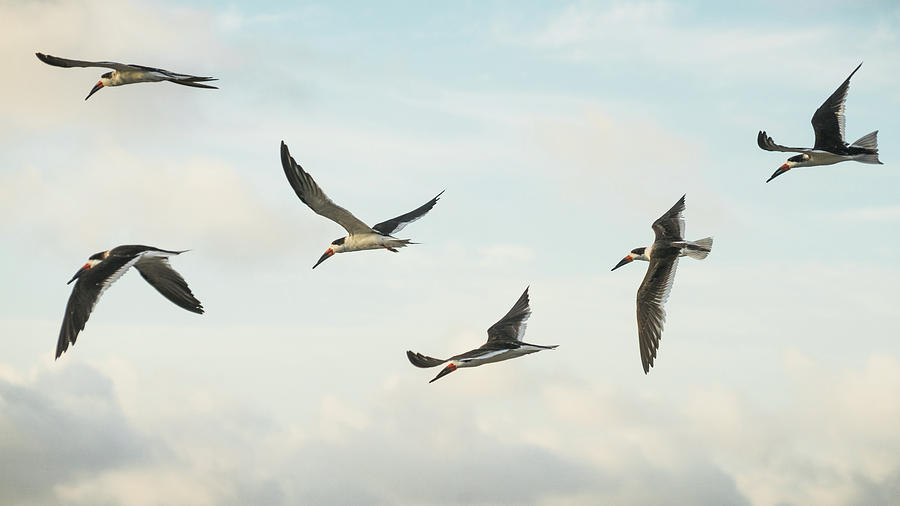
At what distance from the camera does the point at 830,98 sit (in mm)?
26156

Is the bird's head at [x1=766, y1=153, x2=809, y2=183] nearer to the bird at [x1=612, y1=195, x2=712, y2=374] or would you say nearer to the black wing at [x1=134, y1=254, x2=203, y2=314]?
the bird at [x1=612, y1=195, x2=712, y2=374]

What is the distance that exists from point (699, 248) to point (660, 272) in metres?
1.14

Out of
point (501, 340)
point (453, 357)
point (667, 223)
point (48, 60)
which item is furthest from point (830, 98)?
point (48, 60)

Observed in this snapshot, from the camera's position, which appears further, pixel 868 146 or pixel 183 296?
pixel 868 146

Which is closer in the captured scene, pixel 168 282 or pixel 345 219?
pixel 168 282

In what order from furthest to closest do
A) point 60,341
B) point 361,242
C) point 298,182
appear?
point 361,242 < point 298,182 < point 60,341

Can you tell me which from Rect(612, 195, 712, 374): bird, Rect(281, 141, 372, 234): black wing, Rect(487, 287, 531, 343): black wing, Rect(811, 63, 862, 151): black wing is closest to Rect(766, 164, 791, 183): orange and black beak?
Rect(811, 63, 862, 151): black wing

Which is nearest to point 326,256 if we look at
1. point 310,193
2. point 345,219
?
point 345,219

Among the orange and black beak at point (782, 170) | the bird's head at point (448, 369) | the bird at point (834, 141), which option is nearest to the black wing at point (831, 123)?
the bird at point (834, 141)

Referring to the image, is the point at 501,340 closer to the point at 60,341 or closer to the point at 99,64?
the point at 60,341

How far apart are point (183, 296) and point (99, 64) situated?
5.35 m

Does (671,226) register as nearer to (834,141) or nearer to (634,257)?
(634,257)

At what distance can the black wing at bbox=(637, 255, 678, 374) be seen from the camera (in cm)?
2434

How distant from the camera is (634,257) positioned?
25.8 metres
